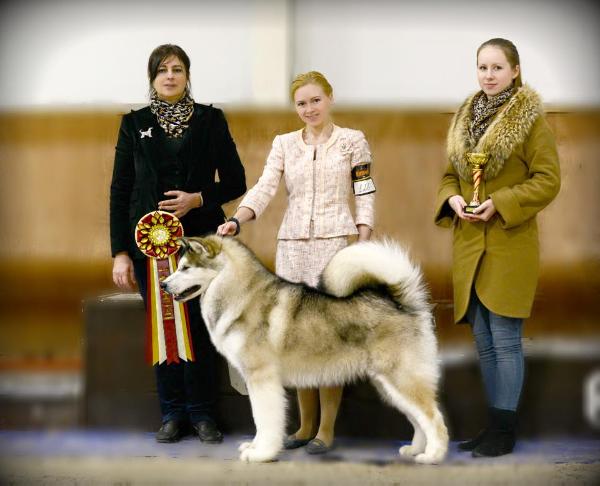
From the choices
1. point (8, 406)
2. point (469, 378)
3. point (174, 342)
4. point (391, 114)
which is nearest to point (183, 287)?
point (174, 342)

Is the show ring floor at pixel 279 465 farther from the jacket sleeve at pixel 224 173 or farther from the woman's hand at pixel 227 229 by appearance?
the jacket sleeve at pixel 224 173

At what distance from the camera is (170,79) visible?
2.95m

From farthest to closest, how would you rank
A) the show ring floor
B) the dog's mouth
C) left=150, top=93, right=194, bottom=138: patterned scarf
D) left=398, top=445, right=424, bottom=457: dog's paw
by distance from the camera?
1. left=150, top=93, right=194, bottom=138: patterned scarf
2. left=398, top=445, right=424, bottom=457: dog's paw
3. the dog's mouth
4. the show ring floor

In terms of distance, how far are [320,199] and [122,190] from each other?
Result: 3.26ft

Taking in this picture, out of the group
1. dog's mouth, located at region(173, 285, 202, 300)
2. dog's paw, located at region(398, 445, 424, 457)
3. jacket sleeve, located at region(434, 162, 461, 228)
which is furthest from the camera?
jacket sleeve, located at region(434, 162, 461, 228)

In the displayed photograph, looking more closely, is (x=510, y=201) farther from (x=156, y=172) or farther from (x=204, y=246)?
(x=156, y=172)

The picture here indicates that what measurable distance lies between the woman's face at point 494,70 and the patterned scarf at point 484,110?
0.10ft

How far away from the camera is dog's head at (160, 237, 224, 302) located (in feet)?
8.71

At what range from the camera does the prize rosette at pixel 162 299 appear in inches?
114

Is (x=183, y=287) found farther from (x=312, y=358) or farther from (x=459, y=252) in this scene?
(x=459, y=252)

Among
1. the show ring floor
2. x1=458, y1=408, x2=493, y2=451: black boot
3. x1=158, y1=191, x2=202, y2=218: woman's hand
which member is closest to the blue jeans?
x1=458, y1=408, x2=493, y2=451: black boot

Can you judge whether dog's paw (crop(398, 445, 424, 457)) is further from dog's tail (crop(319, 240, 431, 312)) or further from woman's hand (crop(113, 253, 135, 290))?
woman's hand (crop(113, 253, 135, 290))

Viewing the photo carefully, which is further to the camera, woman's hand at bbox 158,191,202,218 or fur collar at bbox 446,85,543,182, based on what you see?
woman's hand at bbox 158,191,202,218

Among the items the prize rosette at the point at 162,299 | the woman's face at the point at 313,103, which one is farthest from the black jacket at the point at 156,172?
the woman's face at the point at 313,103
